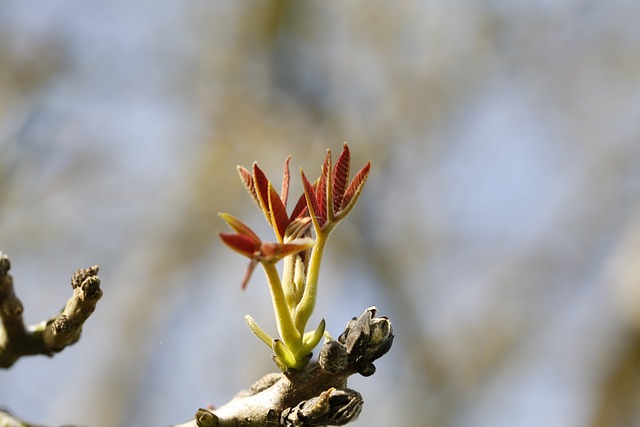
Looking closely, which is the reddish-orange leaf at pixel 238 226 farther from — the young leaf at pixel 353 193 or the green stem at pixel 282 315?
the young leaf at pixel 353 193

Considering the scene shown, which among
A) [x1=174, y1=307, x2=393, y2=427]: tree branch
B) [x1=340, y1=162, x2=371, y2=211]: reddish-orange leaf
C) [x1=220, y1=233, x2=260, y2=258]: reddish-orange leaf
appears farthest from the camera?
[x1=340, y1=162, x2=371, y2=211]: reddish-orange leaf

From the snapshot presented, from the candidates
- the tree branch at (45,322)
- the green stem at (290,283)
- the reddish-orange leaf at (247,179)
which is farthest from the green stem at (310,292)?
the tree branch at (45,322)

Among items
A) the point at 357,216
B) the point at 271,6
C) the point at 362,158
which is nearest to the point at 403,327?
the point at 357,216

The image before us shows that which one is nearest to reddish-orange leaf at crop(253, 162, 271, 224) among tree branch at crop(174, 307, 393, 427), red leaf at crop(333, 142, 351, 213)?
red leaf at crop(333, 142, 351, 213)

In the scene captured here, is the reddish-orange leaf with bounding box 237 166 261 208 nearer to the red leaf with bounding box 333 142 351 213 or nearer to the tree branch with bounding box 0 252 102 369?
the red leaf with bounding box 333 142 351 213

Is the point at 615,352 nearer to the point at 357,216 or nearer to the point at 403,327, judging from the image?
the point at 403,327

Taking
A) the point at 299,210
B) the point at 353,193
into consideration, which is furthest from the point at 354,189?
the point at 299,210

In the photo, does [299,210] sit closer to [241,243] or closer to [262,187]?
[262,187]
